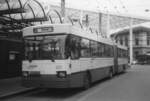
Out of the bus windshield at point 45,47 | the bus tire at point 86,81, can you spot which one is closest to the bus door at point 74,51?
the bus windshield at point 45,47

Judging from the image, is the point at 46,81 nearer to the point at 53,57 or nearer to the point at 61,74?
the point at 61,74

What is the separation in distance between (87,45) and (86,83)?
194cm

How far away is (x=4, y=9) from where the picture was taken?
1162cm

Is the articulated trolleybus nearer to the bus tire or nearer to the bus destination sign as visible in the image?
the bus destination sign

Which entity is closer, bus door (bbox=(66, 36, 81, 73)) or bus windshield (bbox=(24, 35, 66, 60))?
bus windshield (bbox=(24, 35, 66, 60))

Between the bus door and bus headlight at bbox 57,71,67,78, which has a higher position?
the bus door

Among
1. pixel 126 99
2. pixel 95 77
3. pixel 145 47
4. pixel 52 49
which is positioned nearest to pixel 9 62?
pixel 95 77

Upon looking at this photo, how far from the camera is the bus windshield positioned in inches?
398

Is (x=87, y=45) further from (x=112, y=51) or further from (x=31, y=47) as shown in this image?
(x=112, y=51)

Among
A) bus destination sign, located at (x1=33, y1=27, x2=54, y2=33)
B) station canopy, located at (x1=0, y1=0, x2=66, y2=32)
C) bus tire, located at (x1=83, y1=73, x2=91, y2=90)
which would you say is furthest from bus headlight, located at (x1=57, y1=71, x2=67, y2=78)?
station canopy, located at (x1=0, y1=0, x2=66, y2=32)

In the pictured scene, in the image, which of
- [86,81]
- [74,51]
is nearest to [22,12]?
[74,51]

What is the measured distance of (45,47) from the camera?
1035 centimetres

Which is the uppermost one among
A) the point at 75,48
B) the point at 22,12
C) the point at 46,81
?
the point at 22,12

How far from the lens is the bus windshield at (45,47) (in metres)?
10.1
